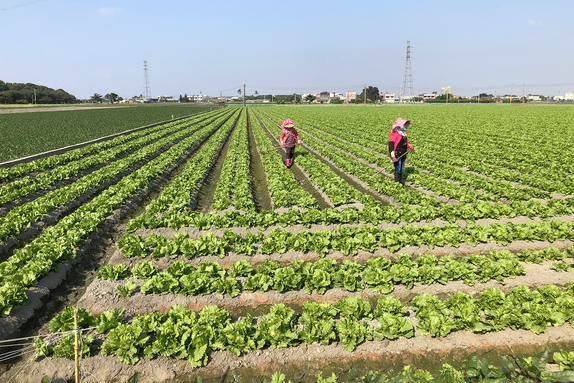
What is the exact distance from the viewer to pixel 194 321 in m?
5.56

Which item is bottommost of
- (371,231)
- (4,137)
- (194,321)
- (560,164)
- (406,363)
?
(406,363)

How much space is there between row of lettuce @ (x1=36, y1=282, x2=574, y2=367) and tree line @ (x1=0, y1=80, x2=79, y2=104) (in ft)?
489

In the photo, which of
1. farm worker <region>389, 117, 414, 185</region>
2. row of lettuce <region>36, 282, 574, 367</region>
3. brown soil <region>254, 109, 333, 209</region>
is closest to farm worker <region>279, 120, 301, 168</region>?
brown soil <region>254, 109, 333, 209</region>

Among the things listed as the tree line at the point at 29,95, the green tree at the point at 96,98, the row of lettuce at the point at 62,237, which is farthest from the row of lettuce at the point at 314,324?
the green tree at the point at 96,98

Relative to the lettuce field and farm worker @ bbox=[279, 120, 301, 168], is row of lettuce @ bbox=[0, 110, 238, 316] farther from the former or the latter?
farm worker @ bbox=[279, 120, 301, 168]

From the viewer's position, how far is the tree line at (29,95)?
373ft

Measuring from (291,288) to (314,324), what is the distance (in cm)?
153

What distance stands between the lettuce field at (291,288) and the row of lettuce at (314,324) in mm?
30

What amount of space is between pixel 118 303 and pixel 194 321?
2099 millimetres

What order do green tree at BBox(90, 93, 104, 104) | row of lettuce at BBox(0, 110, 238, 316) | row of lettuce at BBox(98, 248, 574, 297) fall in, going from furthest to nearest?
green tree at BBox(90, 93, 104, 104), row of lettuce at BBox(98, 248, 574, 297), row of lettuce at BBox(0, 110, 238, 316)

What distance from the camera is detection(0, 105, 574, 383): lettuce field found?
16.4ft

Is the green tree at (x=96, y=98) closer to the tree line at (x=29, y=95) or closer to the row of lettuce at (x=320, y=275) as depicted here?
the tree line at (x=29, y=95)

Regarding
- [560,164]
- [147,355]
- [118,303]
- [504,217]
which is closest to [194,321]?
[147,355]

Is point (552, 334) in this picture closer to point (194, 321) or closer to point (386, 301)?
point (386, 301)
